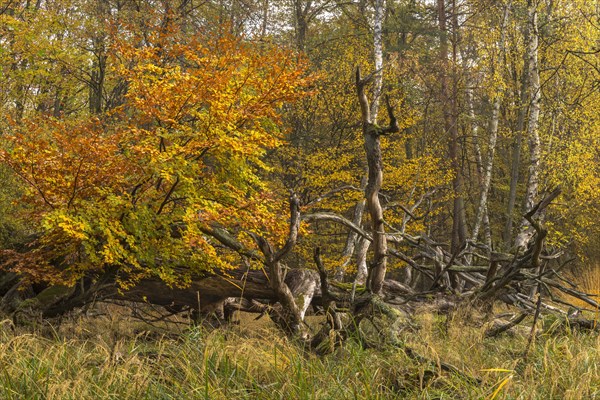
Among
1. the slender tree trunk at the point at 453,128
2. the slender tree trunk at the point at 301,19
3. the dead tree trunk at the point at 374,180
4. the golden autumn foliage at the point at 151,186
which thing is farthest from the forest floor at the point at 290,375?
the slender tree trunk at the point at 301,19

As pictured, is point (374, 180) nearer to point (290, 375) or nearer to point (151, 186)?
point (151, 186)

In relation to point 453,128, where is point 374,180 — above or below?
below

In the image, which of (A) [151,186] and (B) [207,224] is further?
(A) [151,186]

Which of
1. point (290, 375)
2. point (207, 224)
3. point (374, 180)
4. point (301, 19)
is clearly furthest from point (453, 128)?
point (290, 375)

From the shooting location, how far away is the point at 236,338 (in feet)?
19.4

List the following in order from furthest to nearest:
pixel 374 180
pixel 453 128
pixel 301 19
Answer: pixel 301 19
pixel 453 128
pixel 374 180

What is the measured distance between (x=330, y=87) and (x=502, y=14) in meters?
6.01

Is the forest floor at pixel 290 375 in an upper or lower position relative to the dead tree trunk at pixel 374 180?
lower

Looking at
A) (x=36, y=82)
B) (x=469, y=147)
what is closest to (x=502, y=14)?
(x=469, y=147)

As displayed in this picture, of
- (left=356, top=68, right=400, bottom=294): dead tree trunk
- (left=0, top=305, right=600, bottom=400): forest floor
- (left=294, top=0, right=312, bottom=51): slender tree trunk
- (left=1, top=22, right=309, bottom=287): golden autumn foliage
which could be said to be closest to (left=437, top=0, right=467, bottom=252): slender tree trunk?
(left=294, top=0, right=312, bottom=51): slender tree trunk

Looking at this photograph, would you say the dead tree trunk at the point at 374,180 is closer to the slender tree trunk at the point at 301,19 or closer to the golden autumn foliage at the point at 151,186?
the golden autumn foliage at the point at 151,186

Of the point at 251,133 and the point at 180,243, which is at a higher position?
the point at 251,133

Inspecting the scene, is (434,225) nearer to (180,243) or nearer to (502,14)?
(502,14)

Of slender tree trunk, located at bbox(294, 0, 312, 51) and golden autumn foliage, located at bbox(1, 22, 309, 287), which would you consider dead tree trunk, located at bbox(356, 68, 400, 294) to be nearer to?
golden autumn foliage, located at bbox(1, 22, 309, 287)
